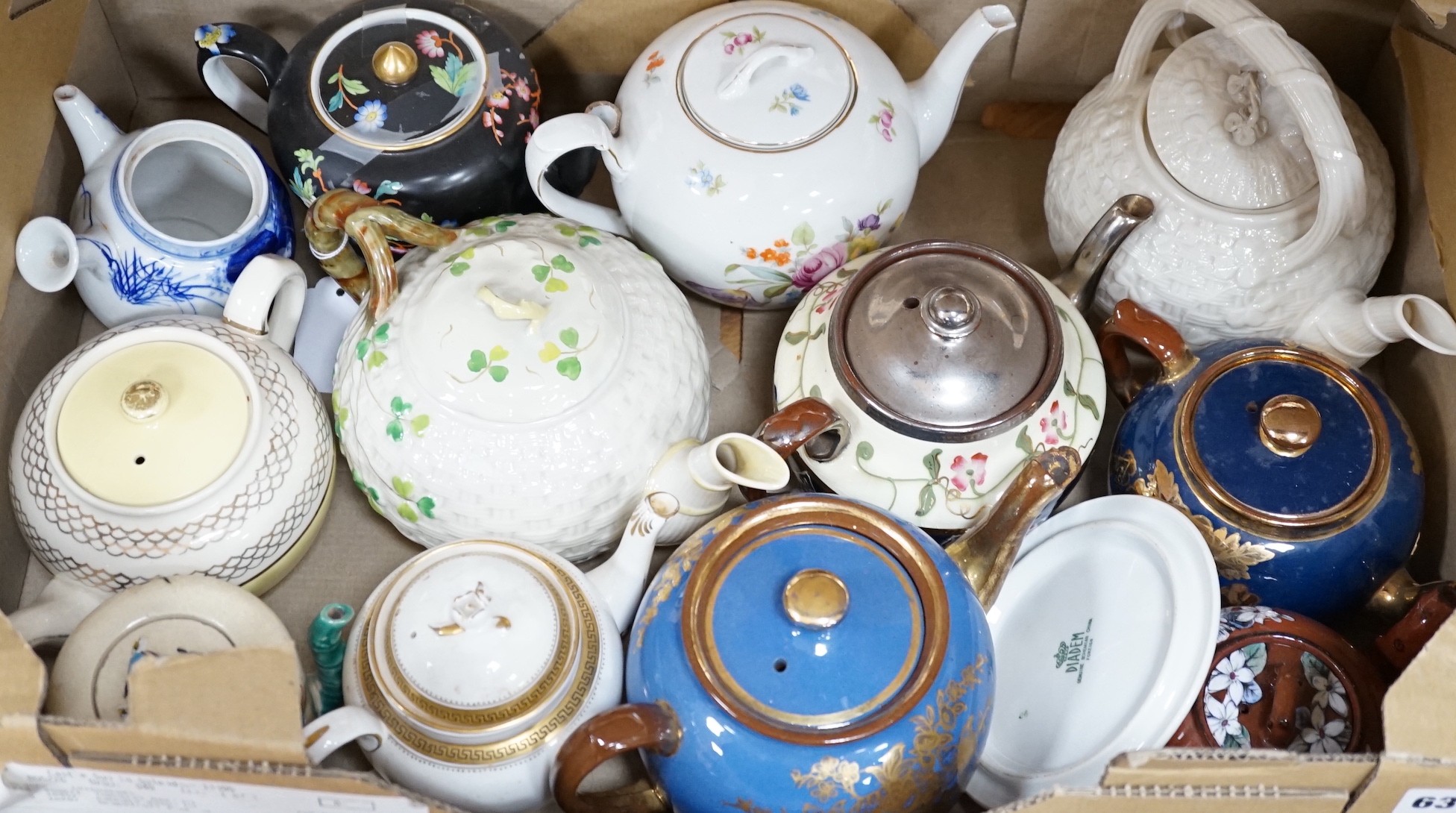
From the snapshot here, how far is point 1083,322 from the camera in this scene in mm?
999

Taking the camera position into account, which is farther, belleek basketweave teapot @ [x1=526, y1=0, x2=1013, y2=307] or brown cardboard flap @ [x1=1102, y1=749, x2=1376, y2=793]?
belleek basketweave teapot @ [x1=526, y1=0, x2=1013, y2=307]

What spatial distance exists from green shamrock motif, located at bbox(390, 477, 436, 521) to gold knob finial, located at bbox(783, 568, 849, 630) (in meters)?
0.31

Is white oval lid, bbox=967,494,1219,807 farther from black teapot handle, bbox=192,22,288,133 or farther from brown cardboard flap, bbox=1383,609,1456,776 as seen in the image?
black teapot handle, bbox=192,22,288,133

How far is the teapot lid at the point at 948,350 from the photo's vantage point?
35.5 inches

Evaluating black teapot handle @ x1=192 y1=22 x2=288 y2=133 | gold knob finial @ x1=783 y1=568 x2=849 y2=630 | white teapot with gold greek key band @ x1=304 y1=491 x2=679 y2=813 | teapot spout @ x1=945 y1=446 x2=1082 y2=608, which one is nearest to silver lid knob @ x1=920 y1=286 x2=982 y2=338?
teapot spout @ x1=945 y1=446 x2=1082 y2=608

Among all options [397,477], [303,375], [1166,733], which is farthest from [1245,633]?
[303,375]

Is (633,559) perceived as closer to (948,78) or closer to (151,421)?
(151,421)

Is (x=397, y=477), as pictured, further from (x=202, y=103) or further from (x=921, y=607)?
(x=202, y=103)

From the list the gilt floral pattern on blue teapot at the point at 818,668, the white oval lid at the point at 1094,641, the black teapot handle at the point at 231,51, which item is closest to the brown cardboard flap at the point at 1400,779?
the white oval lid at the point at 1094,641

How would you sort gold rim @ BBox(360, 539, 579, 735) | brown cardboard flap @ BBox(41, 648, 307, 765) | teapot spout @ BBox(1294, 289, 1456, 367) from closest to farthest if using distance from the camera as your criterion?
brown cardboard flap @ BBox(41, 648, 307, 765)
gold rim @ BBox(360, 539, 579, 735)
teapot spout @ BBox(1294, 289, 1456, 367)

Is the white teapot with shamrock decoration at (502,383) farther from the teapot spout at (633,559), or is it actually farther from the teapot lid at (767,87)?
the teapot lid at (767,87)

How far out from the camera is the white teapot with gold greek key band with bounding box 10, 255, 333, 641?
897 millimetres

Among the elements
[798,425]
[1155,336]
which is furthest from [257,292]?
[1155,336]

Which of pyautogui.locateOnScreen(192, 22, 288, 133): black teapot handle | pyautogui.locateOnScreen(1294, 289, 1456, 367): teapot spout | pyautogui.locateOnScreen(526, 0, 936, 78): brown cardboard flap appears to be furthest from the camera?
pyautogui.locateOnScreen(526, 0, 936, 78): brown cardboard flap
